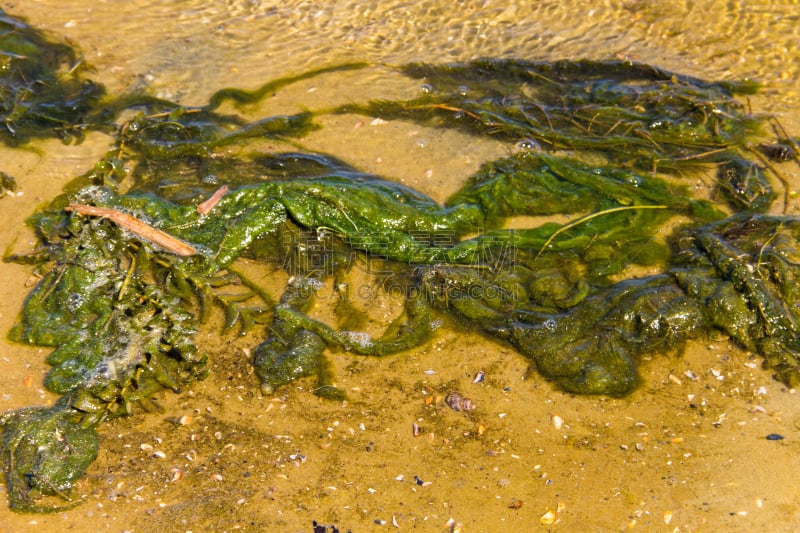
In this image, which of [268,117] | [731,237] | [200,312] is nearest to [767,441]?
[731,237]

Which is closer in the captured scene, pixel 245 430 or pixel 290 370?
pixel 245 430

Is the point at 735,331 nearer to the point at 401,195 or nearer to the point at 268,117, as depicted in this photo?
the point at 401,195

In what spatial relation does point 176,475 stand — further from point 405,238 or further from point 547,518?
point 405,238

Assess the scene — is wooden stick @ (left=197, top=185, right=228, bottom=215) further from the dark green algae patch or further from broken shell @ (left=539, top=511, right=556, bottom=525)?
broken shell @ (left=539, top=511, right=556, bottom=525)

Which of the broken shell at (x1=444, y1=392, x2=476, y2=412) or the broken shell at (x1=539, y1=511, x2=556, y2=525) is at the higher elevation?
the broken shell at (x1=444, y1=392, x2=476, y2=412)

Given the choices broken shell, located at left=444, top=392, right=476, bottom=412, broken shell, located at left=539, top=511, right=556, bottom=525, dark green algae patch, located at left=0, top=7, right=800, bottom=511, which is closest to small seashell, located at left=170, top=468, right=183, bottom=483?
dark green algae patch, located at left=0, top=7, right=800, bottom=511

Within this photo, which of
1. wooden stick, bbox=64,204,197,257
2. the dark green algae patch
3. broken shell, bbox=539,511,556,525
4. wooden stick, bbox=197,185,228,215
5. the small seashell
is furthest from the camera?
wooden stick, bbox=197,185,228,215

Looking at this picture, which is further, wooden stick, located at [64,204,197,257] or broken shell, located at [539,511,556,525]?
wooden stick, located at [64,204,197,257]
